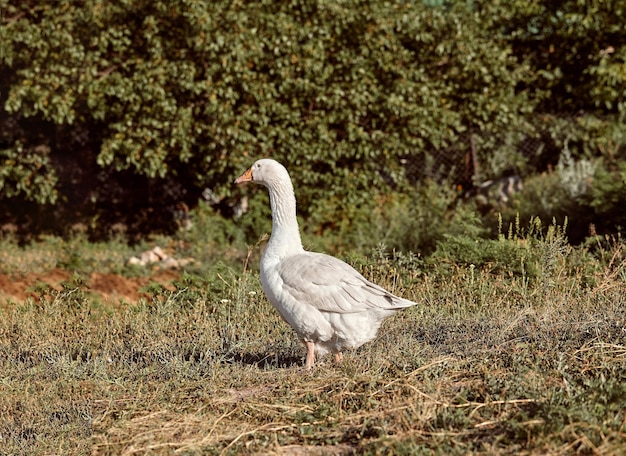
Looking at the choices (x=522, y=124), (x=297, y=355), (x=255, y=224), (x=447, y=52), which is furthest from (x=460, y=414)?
(x=522, y=124)

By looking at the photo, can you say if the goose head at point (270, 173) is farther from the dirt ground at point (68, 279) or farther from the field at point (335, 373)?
the dirt ground at point (68, 279)

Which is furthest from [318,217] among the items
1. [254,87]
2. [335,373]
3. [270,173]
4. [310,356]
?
[335,373]

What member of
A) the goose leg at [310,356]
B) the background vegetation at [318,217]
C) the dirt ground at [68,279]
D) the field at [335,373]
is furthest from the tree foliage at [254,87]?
the goose leg at [310,356]

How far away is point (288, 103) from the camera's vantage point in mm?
12133

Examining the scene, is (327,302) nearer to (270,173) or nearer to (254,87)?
(270,173)

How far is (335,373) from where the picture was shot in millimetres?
4984

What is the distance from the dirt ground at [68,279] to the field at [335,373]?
89 centimetres

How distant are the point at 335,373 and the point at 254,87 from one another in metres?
7.04

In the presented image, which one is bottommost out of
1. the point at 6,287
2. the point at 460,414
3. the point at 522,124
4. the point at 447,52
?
→ the point at 6,287

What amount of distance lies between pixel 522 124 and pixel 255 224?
184 inches

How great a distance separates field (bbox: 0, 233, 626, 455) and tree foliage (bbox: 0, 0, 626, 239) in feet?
13.9

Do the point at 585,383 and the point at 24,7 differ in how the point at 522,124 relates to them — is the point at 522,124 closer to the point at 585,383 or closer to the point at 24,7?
the point at 24,7

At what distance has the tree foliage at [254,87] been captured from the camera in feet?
37.4

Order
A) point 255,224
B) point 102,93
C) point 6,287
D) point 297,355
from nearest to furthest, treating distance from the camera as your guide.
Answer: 1. point 297,355
2. point 6,287
3. point 102,93
4. point 255,224
